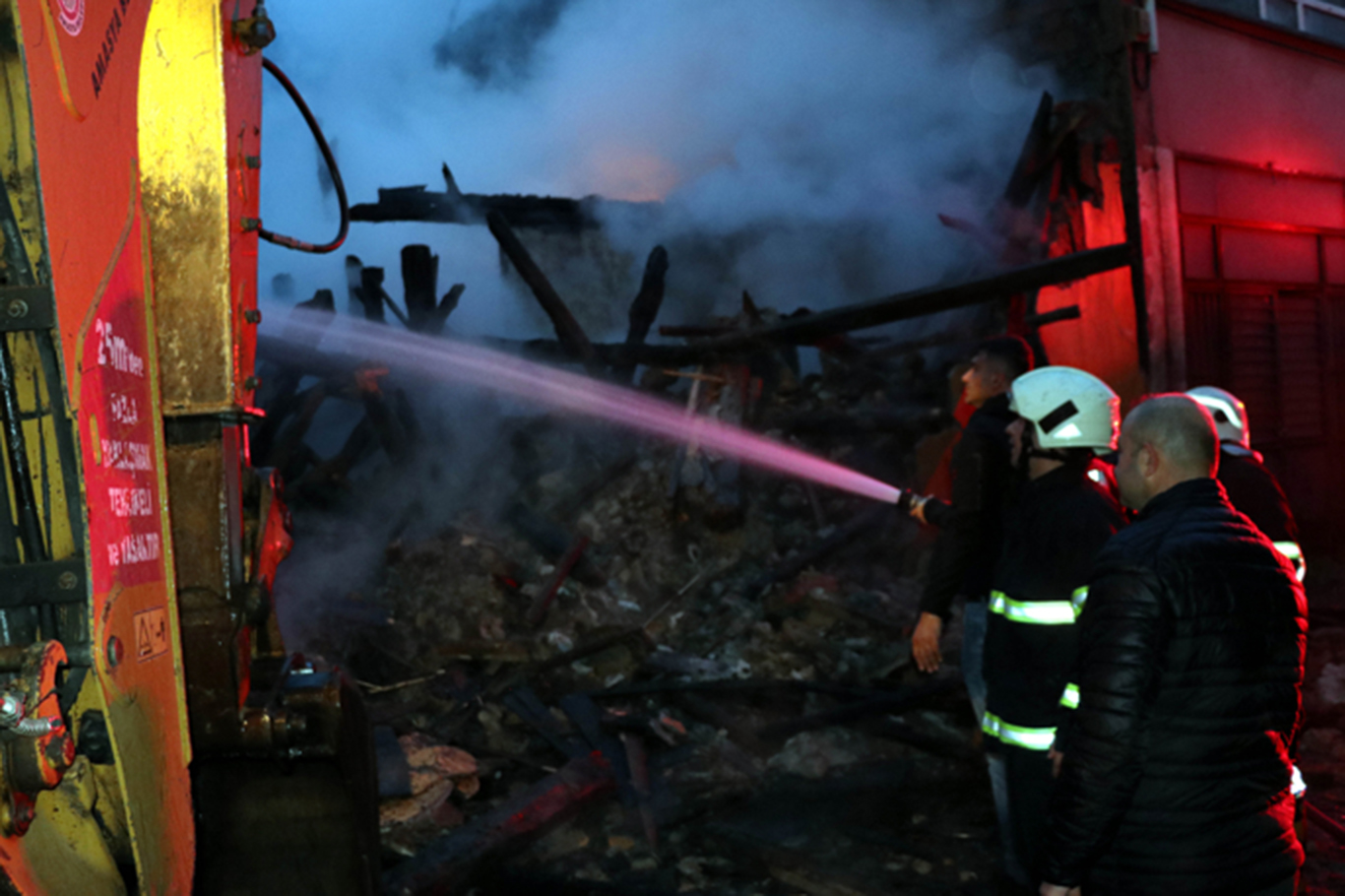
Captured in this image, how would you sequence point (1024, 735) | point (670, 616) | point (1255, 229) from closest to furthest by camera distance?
point (1024, 735) → point (670, 616) → point (1255, 229)

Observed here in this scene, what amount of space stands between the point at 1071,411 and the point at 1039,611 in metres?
0.70

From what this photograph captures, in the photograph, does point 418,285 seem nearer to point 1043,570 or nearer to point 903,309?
point 903,309

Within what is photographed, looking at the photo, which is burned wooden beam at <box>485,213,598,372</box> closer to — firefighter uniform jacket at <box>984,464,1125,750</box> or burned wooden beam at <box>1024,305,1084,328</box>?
burned wooden beam at <box>1024,305,1084,328</box>

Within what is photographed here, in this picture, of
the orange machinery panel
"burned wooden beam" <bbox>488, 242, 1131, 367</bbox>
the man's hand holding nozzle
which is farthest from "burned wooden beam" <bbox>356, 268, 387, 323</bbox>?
the orange machinery panel

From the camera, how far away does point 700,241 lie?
12.8 metres

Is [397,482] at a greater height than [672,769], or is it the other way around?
[397,482]

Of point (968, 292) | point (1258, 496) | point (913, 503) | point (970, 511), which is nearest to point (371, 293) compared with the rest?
point (968, 292)

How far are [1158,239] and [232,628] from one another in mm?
9645

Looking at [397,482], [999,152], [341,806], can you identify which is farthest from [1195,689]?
[999,152]

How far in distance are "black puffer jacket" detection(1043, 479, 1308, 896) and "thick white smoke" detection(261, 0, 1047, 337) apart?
916 centimetres

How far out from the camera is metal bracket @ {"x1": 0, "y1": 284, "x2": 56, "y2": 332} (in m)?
1.25

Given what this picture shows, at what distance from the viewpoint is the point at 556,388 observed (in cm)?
916

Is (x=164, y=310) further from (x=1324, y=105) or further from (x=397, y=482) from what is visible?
(x=1324, y=105)

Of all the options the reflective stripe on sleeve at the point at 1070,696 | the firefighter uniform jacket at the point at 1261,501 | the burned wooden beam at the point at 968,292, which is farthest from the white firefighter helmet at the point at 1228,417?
the burned wooden beam at the point at 968,292
